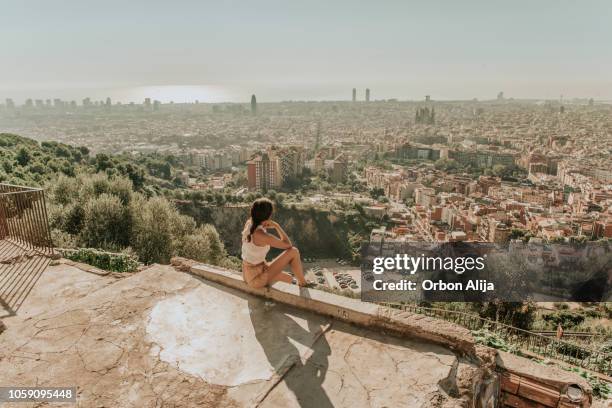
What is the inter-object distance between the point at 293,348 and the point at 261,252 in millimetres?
910

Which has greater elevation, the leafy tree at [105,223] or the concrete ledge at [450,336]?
the concrete ledge at [450,336]

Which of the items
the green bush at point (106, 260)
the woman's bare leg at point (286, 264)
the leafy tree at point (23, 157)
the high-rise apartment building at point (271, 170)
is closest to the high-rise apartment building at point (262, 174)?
the high-rise apartment building at point (271, 170)

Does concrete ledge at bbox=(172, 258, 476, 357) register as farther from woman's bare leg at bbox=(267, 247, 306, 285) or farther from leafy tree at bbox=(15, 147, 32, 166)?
leafy tree at bbox=(15, 147, 32, 166)

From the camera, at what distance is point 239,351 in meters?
2.77

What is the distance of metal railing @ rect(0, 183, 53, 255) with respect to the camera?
4.91m

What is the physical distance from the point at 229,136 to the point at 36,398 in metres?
104

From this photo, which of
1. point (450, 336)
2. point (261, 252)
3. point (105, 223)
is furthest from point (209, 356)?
point (105, 223)

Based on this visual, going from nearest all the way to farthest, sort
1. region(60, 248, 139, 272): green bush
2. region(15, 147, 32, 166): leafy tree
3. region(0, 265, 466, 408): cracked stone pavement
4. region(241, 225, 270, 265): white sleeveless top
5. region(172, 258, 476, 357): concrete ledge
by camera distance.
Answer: region(0, 265, 466, 408): cracked stone pavement, region(172, 258, 476, 357): concrete ledge, region(241, 225, 270, 265): white sleeveless top, region(60, 248, 139, 272): green bush, region(15, 147, 32, 166): leafy tree

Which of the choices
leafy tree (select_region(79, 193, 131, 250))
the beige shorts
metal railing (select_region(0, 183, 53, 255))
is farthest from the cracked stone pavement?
leafy tree (select_region(79, 193, 131, 250))

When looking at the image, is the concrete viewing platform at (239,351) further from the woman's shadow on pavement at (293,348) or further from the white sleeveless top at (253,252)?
the white sleeveless top at (253,252)

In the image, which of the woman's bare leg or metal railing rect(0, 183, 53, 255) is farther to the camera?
metal railing rect(0, 183, 53, 255)

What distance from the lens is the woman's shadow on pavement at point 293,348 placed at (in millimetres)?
2398

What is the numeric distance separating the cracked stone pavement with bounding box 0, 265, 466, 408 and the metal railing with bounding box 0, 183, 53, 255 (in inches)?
68.6

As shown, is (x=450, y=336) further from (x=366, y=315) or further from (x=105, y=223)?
(x=105, y=223)
